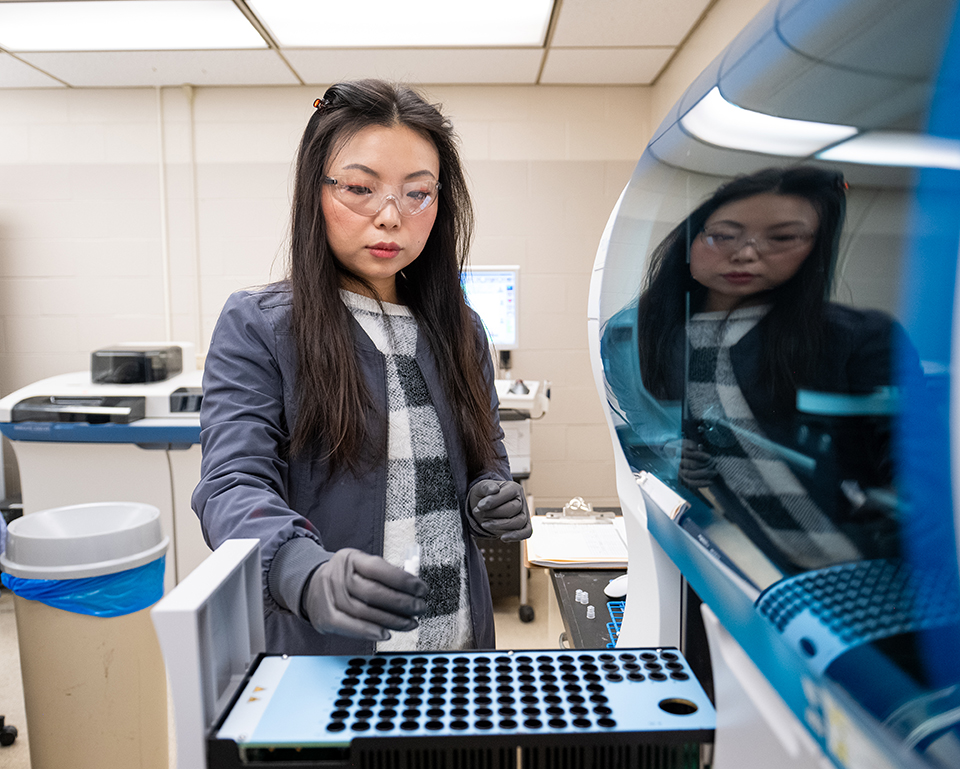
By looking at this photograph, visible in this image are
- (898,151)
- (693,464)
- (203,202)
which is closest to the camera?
(898,151)

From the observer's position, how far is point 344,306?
1.03m

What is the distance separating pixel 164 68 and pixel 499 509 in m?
3.20

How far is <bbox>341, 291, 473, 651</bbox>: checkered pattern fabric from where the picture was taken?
1028 millimetres

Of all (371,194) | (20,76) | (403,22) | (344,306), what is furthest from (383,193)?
(20,76)

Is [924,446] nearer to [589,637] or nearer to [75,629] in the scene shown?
[589,637]

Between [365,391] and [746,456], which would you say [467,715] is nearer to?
[746,456]

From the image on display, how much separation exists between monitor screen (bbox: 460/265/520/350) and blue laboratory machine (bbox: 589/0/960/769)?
244cm

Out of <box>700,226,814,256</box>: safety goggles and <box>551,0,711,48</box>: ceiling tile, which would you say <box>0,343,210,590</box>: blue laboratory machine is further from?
<box>700,226,814,256</box>: safety goggles

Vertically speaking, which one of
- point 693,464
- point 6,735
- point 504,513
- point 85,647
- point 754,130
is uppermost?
point 754,130

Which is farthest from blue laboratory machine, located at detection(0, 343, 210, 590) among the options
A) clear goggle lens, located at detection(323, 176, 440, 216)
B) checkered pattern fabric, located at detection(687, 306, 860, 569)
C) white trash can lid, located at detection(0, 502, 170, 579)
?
checkered pattern fabric, located at detection(687, 306, 860, 569)

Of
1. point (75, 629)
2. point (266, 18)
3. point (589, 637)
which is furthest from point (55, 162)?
point (589, 637)

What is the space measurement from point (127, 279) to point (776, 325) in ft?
12.4

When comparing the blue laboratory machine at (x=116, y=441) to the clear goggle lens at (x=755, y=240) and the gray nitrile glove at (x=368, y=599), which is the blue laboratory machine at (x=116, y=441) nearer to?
the gray nitrile glove at (x=368, y=599)

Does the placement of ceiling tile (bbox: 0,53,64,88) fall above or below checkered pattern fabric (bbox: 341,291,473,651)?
above
